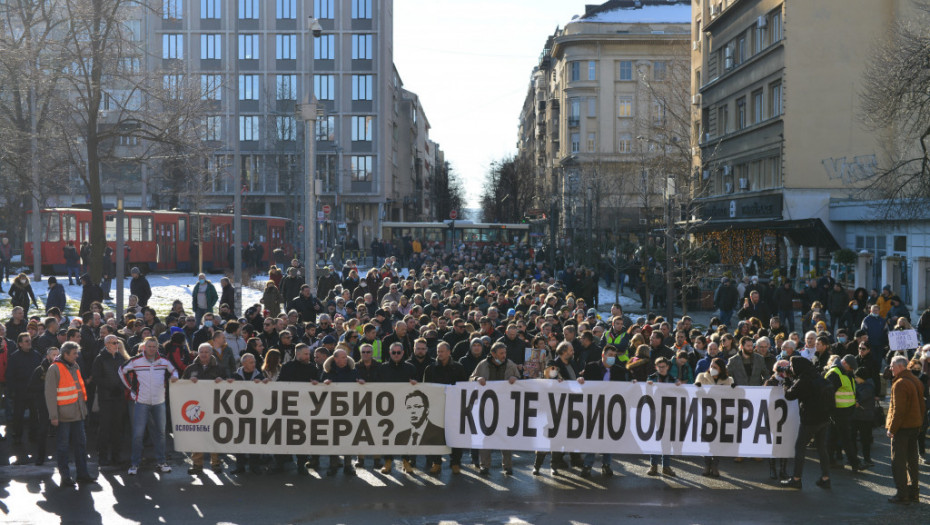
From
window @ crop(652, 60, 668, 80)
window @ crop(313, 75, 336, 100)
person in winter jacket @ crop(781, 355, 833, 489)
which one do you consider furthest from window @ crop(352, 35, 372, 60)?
person in winter jacket @ crop(781, 355, 833, 489)

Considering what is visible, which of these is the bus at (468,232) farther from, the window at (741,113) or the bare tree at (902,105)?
the bare tree at (902,105)

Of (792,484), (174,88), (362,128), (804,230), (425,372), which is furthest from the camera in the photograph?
(362,128)

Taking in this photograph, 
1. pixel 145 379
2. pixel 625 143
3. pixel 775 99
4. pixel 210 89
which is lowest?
pixel 145 379

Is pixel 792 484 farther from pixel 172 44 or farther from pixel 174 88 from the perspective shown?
pixel 172 44

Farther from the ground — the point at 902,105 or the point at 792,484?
the point at 902,105

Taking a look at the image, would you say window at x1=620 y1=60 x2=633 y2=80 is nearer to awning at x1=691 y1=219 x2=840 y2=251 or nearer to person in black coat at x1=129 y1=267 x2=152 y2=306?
awning at x1=691 y1=219 x2=840 y2=251

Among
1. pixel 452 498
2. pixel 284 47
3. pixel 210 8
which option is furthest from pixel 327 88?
pixel 452 498

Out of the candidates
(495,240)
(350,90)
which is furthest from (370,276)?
(350,90)

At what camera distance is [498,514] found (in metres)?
10.9

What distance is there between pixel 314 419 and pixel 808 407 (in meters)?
5.89

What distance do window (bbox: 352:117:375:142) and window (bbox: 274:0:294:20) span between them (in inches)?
383

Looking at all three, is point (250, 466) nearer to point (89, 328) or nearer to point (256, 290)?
point (89, 328)

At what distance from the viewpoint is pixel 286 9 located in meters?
Result: 85.9

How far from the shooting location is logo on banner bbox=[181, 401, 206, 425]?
13000 mm
